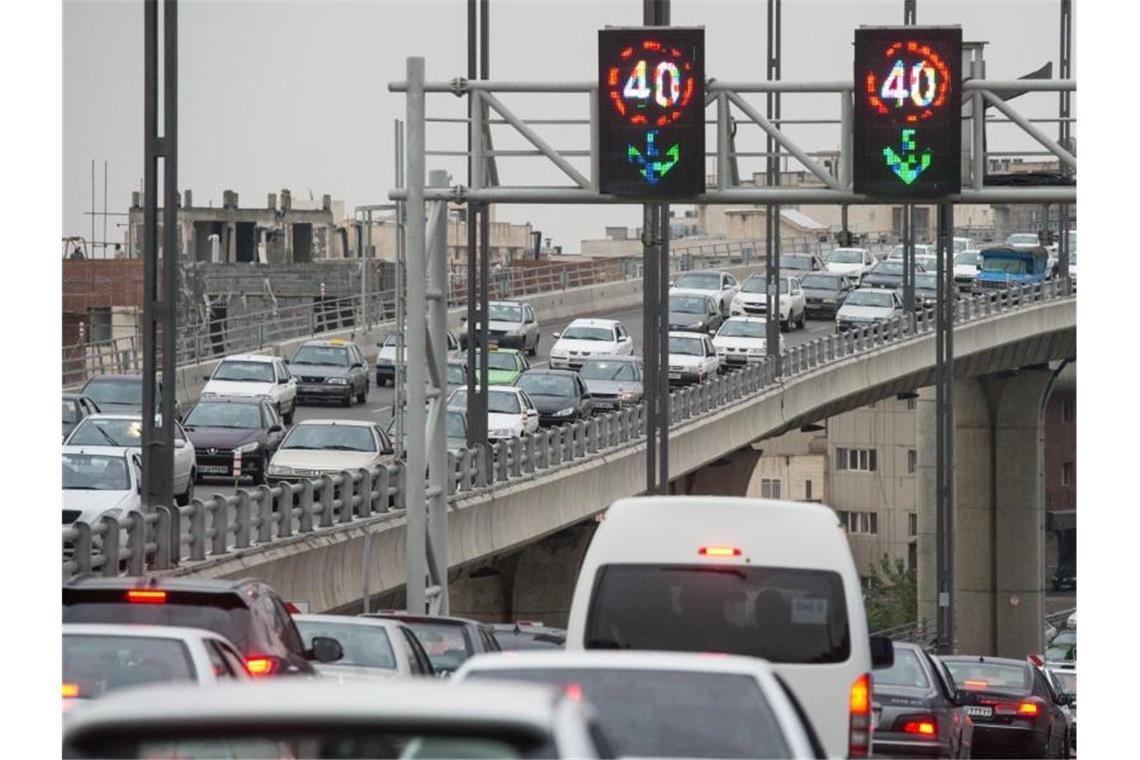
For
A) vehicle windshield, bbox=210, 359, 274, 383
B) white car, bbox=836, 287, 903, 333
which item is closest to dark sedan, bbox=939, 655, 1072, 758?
vehicle windshield, bbox=210, 359, 274, 383

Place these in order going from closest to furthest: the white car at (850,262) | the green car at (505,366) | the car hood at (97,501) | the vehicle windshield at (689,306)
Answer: the car hood at (97,501), the green car at (505,366), the vehicle windshield at (689,306), the white car at (850,262)

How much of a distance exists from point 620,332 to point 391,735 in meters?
72.3

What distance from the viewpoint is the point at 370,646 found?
17.9 metres

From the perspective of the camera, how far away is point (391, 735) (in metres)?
6.34

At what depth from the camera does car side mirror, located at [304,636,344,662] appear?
50.9 feet

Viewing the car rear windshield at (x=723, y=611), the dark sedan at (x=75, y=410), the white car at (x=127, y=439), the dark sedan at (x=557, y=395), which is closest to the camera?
the car rear windshield at (x=723, y=611)

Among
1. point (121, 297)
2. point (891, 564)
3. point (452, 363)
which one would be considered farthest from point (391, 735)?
point (891, 564)

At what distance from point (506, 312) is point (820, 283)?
21.7 metres

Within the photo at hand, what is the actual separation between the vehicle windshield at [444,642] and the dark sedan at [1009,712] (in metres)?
6.03

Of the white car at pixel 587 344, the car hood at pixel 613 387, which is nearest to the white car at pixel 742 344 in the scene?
the white car at pixel 587 344

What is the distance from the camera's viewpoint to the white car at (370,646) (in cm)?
1745

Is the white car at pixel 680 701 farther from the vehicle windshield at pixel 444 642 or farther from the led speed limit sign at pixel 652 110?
the led speed limit sign at pixel 652 110

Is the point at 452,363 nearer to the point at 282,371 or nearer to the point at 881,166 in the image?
the point at 282,371

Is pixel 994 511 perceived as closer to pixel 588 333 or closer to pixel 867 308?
pixel 867 308
